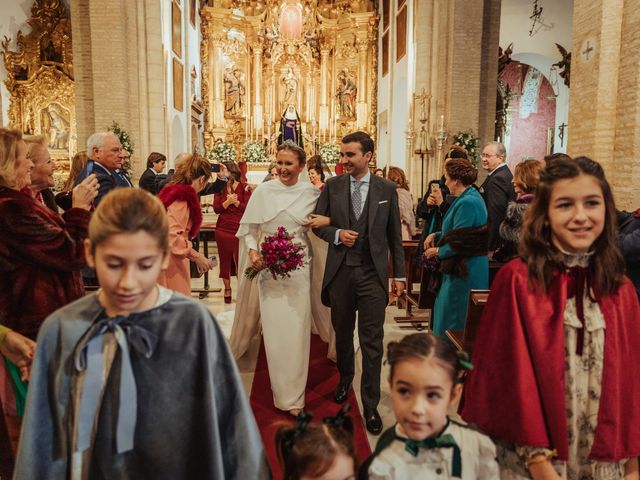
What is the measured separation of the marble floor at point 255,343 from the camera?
415 centimetres

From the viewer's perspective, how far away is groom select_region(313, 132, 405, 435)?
3787 mm

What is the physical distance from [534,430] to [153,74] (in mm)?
12997

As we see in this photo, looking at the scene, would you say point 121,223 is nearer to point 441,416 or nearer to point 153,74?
point 441,416

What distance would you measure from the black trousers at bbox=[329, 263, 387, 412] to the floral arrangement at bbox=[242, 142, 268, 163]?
53.0 ft

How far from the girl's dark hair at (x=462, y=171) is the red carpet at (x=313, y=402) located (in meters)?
2.03

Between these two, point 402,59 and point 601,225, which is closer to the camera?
point 601,225

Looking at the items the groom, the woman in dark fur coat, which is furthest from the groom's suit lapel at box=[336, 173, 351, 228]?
the woman in dark fur coat

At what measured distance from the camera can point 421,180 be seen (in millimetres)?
13492

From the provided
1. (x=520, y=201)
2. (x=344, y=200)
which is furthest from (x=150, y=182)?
(x=520, y=201)

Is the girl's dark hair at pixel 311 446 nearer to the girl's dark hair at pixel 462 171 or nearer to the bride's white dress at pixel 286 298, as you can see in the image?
the bride's white dress at pixel 286 298

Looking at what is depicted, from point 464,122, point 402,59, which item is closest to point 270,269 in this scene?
point 464,122

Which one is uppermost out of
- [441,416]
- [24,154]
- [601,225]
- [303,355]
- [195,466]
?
[24,154]

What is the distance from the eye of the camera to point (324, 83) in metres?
20.9

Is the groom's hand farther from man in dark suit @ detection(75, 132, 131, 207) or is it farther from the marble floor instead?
man in dark suit @ detection(75, 132, 131, 207)
